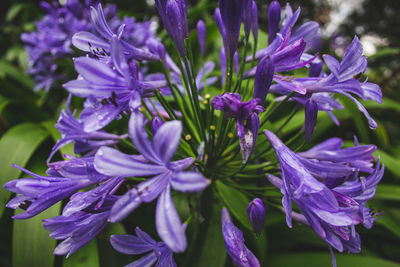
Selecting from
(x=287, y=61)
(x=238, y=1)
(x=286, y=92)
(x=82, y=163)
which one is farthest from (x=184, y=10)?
(x=82, y=163)

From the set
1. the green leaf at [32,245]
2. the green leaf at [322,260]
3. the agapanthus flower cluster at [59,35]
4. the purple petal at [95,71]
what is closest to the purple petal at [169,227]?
the purple petal at [95,71]

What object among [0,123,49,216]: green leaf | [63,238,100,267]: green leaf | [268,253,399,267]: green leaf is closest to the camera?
[63,238,100,267]: green leaf

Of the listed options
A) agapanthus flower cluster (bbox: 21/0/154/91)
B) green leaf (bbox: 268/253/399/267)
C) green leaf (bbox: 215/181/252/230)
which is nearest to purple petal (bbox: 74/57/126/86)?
green leaf (bbox: 215/181/252/230)

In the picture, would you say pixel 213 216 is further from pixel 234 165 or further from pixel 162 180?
pixel 162 180

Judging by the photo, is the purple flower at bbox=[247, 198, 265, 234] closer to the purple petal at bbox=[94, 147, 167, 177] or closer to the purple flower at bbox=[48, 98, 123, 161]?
the purple petal at bbox=[94, 147, 167, 177]

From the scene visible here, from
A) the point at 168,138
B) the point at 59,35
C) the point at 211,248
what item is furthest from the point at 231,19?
the point at 59,35

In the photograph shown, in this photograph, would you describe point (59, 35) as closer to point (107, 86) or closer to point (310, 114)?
point (107, 86)
